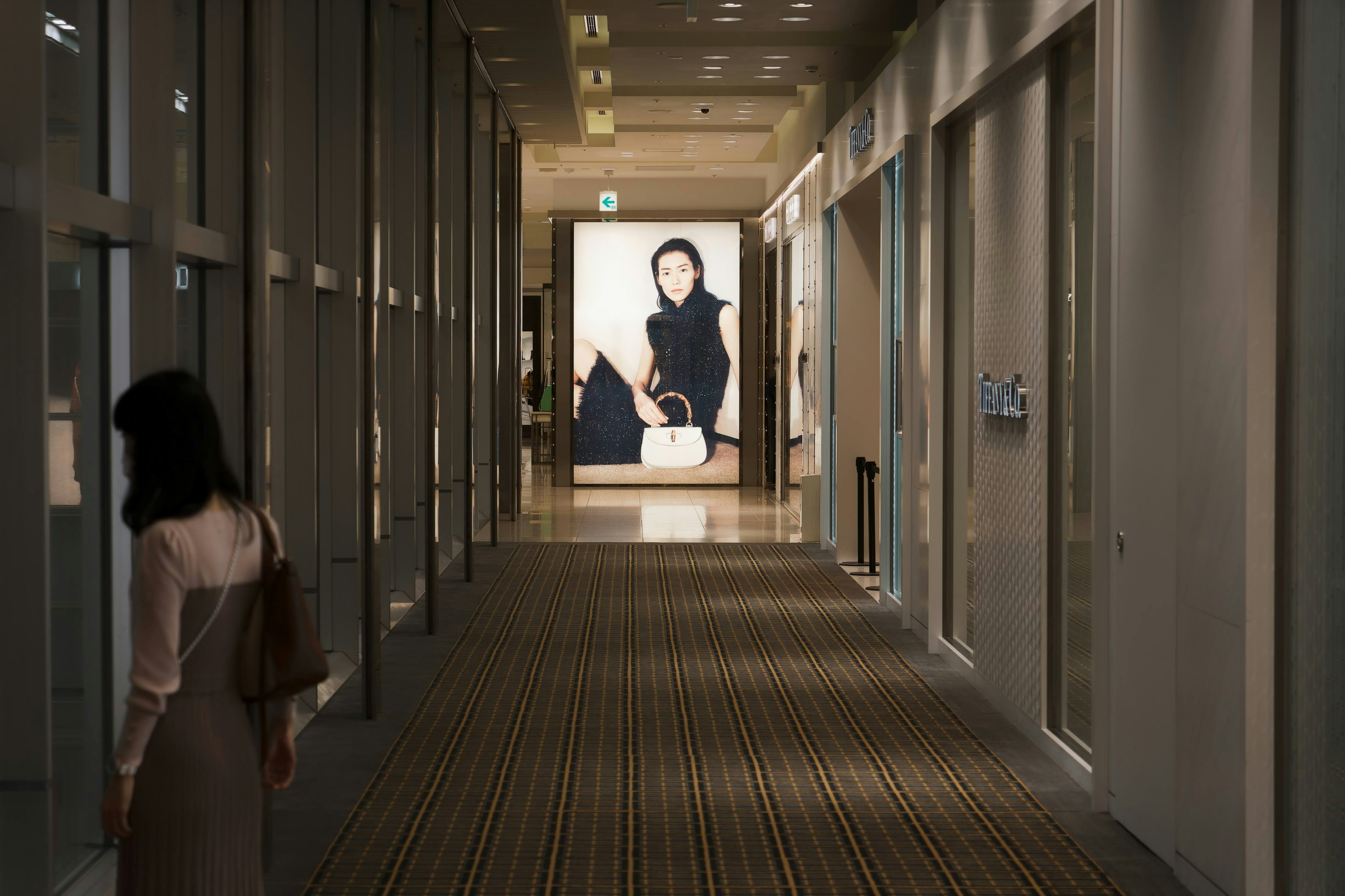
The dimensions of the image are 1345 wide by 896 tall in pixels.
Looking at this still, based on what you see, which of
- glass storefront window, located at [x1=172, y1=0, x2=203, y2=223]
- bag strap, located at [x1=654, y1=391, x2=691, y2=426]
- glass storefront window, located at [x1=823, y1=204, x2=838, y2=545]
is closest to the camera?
glass storefront window, located at [x1=172, y1=0, x2=203, y2=223]

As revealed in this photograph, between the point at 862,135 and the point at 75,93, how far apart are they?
711 cm

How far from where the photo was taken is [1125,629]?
186 inches

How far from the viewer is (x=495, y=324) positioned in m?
14.1

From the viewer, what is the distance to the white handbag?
2022cm

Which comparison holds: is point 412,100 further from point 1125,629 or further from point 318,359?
point 1125,629

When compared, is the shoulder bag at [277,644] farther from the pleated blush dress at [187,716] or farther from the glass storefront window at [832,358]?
the glass storefront window at [832,358]

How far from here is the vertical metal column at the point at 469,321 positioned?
33.4 ft

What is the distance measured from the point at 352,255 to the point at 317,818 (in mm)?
3415

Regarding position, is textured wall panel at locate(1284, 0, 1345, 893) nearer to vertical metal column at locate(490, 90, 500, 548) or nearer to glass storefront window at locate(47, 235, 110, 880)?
glass storefront window at locate(47, 235, 110, 880)

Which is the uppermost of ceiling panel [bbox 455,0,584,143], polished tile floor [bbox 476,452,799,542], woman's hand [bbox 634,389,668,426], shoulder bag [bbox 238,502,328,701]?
ceiling panel [bbox 455,0,584,143]

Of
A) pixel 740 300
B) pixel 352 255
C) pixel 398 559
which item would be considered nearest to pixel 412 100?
pixel 352 255

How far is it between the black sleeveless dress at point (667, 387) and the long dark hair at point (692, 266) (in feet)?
0.10

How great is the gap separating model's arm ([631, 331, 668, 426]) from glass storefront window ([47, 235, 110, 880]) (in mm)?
16025

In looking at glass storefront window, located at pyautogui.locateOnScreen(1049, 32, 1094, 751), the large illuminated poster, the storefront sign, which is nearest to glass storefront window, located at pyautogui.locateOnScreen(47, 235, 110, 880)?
glass storefront window, located at pyautogui.locateOnScreen(1049, 32, 1094, 751)
